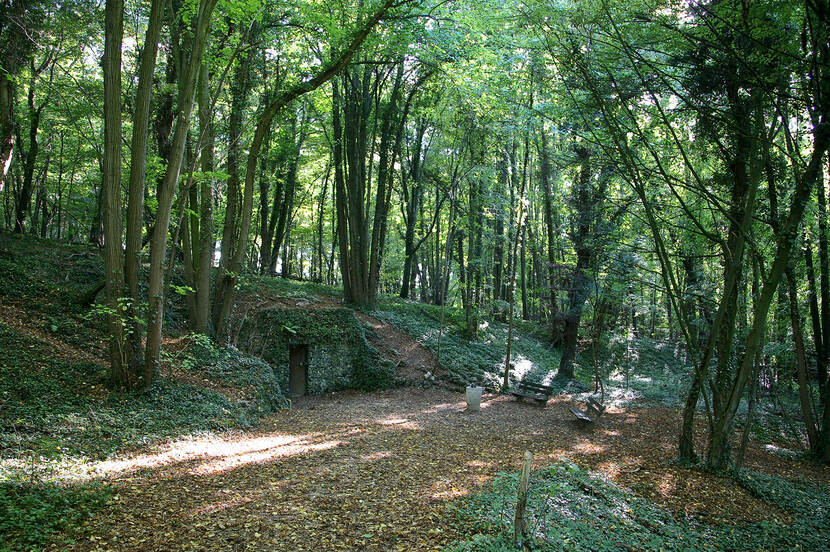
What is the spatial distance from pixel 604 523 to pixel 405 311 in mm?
13682

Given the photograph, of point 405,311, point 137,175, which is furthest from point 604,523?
point 405,311

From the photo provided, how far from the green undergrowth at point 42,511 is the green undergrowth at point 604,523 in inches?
125

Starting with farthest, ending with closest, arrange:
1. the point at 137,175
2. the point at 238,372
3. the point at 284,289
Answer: the point at 284,289 → the point at 238,372 → the point at 137,175

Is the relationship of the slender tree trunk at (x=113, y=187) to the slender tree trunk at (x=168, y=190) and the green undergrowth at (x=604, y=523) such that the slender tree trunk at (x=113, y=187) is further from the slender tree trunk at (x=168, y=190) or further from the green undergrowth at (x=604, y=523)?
the green undergrowth at (x=604, y=523)

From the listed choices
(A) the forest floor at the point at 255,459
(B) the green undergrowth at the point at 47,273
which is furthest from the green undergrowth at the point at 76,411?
(B) the green undergrowth at the point at 47,273

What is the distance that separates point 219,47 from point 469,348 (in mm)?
12244

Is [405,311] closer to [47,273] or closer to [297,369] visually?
[297,369]

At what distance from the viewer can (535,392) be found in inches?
527

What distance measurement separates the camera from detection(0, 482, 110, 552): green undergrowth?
335cm

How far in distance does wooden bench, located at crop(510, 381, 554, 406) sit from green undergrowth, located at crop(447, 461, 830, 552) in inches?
246

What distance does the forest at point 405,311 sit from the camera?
15.8 feet

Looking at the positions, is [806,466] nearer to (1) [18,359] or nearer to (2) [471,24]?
(2) [471,24]

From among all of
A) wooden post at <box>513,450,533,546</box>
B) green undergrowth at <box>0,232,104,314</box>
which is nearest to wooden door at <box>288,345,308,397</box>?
green undergrowth at <box>0,232,104,314</box>

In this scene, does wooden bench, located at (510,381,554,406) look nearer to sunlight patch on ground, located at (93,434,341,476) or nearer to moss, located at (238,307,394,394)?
moss, located at (238,307,394,394)
